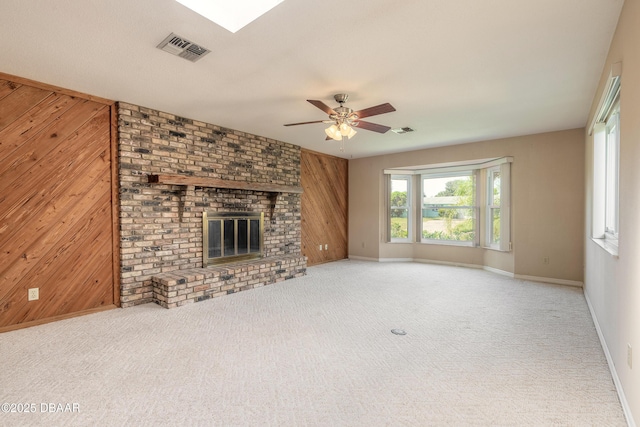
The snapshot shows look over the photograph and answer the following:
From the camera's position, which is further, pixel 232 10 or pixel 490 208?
pixel 490 208

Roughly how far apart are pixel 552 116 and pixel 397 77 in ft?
9.12

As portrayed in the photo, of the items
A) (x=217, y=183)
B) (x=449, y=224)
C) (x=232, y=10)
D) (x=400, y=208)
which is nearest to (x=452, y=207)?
(x=449, y=224)

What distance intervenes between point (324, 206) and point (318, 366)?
4.88 meters

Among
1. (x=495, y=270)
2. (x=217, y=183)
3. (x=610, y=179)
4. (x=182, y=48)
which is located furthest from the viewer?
(x=495, y=270)

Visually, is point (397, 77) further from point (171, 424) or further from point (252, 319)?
point (171, 424)

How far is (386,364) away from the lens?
2.41 meters

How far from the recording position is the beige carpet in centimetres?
183

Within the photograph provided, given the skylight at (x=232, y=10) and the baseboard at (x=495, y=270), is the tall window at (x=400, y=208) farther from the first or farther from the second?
the skylight at (x=232, y=10)

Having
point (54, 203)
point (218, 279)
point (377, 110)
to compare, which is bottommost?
point (218, 279)

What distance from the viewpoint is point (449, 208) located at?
693 centimetres

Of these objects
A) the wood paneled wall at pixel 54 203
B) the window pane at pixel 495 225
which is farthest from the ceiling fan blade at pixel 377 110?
the window pane at pixel 495 225

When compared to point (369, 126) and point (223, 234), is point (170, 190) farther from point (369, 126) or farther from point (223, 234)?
point (369, 126)

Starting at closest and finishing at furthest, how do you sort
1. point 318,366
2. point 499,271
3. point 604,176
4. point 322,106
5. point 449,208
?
1. point 318,366
2. point 322,106
3. point 604,176
4. point 499,271
5. point 449,208

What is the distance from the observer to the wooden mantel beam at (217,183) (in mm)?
3947
